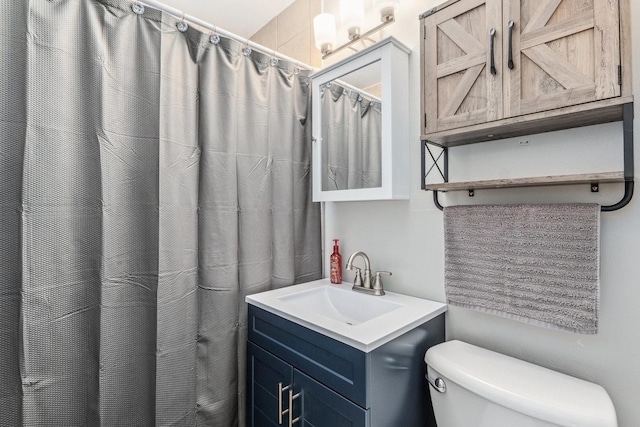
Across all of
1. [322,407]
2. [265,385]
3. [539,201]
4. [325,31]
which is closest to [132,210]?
[265,385]

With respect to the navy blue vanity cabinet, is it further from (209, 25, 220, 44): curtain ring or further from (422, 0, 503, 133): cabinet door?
(209, 25, 220, 44): curtain ring

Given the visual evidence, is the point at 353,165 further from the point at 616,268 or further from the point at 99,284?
the point at 99,284

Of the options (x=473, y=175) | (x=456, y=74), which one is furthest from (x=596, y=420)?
(x=456, y=74)

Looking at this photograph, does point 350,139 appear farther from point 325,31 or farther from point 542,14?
point 542,14

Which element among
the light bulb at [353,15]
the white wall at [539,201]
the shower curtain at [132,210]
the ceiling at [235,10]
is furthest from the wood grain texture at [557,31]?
the ceiling at [235,10]

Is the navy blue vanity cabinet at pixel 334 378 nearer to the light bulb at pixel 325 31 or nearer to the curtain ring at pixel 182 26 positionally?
the curtain ring at pixel 182 26

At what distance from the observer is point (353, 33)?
4.83 ft

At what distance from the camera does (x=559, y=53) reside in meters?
0.84

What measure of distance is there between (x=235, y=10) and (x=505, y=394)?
7.80ft

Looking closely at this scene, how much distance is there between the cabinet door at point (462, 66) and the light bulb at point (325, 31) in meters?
0.56

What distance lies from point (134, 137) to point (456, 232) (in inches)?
50.0

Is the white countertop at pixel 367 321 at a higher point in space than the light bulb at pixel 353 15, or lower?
lower

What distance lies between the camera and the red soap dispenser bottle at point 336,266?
5.31 ft

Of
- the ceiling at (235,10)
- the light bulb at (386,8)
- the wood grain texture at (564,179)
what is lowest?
the wood grain texture at (564,179)
